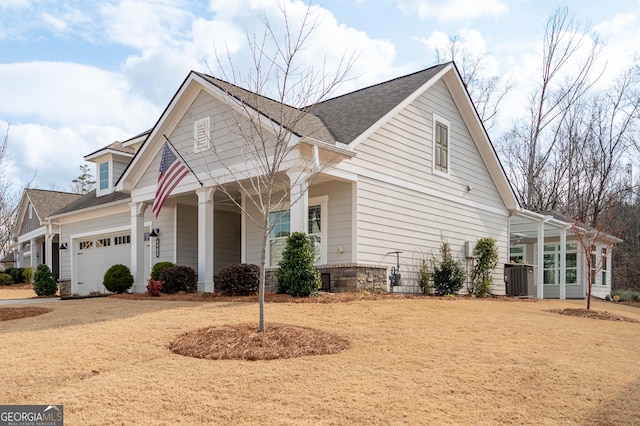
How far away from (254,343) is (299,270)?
183 inches

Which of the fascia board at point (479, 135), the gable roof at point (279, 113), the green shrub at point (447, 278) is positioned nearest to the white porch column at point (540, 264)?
the fascia board at point (479, 135)

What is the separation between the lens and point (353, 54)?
31.3 feet

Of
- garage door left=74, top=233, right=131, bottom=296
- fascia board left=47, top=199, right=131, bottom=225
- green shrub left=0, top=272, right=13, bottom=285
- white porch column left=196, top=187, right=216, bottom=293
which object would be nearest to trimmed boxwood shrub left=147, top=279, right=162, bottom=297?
white porch column left=196, top=187, right=216, bottom=293

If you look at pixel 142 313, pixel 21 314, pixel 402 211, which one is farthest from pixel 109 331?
pixel 402 211

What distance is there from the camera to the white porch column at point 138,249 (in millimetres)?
16609

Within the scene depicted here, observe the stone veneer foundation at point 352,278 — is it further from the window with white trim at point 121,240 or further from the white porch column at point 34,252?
the white porch column at point 34,252

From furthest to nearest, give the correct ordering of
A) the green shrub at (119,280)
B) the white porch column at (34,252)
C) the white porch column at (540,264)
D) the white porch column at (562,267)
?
the white porch column at (34,252) → the white porch column at (562,267) → the white porch column at (540,264) → the green shrub at (119,280)

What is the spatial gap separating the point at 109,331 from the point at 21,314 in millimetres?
3896

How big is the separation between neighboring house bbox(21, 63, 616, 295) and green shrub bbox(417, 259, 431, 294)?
0.19m

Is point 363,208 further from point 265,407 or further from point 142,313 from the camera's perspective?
point 265,407

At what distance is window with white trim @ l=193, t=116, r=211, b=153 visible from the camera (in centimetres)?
1473

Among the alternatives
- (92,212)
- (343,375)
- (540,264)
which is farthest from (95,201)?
(343,375)

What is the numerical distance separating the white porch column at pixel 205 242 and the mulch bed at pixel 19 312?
3695mm

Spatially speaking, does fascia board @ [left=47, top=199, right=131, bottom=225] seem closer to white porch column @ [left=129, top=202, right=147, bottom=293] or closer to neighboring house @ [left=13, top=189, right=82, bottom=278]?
white porch column @ [left=129, top=202, right=147, bottom=293]
